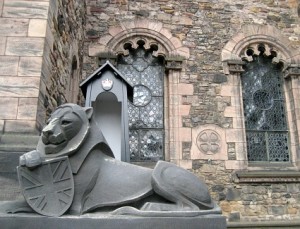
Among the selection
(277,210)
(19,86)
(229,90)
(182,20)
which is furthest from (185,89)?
(19,86)

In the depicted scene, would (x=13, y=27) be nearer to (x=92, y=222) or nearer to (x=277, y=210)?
(x=92, y=222)

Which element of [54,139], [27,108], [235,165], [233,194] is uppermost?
[27,108]

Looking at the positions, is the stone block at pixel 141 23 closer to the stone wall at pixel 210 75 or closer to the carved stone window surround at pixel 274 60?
the stone wall at pixel 210 75

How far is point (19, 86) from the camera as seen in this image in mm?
4414

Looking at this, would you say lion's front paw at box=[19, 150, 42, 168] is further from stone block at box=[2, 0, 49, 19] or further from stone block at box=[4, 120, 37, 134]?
stone block at box=[2, 0, 49, 19]

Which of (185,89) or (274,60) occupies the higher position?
(274,60)

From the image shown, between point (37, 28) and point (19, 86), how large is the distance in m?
0.86

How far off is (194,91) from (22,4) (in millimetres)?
4713

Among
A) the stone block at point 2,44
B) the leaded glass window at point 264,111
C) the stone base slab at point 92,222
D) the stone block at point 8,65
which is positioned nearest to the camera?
the stone base slab at point 92,222

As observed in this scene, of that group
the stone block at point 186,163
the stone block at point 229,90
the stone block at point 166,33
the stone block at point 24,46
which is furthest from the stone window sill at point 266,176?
the stone block at point 24,46

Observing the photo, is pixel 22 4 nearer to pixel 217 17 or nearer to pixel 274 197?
pixel 217 17

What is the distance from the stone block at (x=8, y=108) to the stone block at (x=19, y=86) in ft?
0.22

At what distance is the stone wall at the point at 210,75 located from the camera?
309 inches

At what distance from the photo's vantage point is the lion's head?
2681 mm
